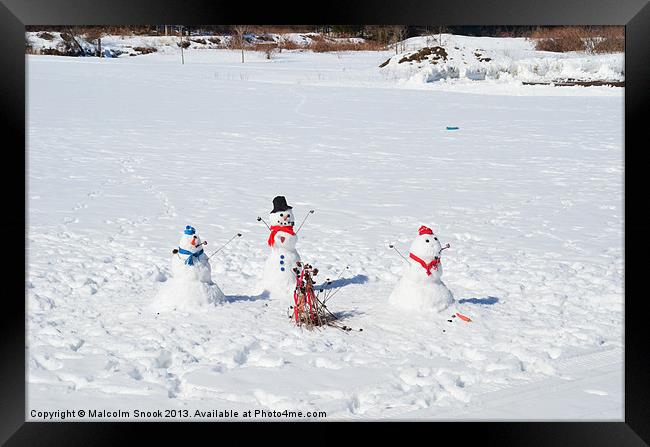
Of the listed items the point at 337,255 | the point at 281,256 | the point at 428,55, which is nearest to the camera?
the point at 281,256

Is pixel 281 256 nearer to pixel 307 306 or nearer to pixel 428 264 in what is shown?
pixel 307 306

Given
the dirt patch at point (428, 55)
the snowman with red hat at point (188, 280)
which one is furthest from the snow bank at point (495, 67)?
the snowman with red hat at point (188, 280)

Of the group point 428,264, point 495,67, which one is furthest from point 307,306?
point 495,67

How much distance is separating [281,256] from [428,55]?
2994 cm

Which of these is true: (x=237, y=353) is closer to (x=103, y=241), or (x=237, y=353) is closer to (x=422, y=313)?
(x=422, y=313)

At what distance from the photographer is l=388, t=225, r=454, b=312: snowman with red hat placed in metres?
5.68

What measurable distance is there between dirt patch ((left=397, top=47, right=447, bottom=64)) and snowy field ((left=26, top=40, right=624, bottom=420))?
13.5m

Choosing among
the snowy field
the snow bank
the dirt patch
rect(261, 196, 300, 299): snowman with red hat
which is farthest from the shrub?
rect(261, 196, 300, 299): snowman with red hat

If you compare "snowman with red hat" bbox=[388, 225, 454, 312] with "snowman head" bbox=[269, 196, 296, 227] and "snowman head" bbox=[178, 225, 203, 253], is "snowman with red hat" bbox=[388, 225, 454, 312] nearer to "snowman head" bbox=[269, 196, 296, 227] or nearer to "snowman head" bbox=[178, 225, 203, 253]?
"snowman head" bbox=[269, 196, 296, 227]

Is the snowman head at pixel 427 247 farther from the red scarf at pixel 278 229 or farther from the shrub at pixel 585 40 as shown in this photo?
the shrub at pixel 585 40

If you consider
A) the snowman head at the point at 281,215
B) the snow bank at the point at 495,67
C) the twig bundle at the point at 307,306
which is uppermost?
the snow bank at the point at 495,67

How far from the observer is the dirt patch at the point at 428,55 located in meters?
34.4

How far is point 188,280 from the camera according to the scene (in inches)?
230

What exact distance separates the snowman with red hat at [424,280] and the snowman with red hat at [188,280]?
151 cm
